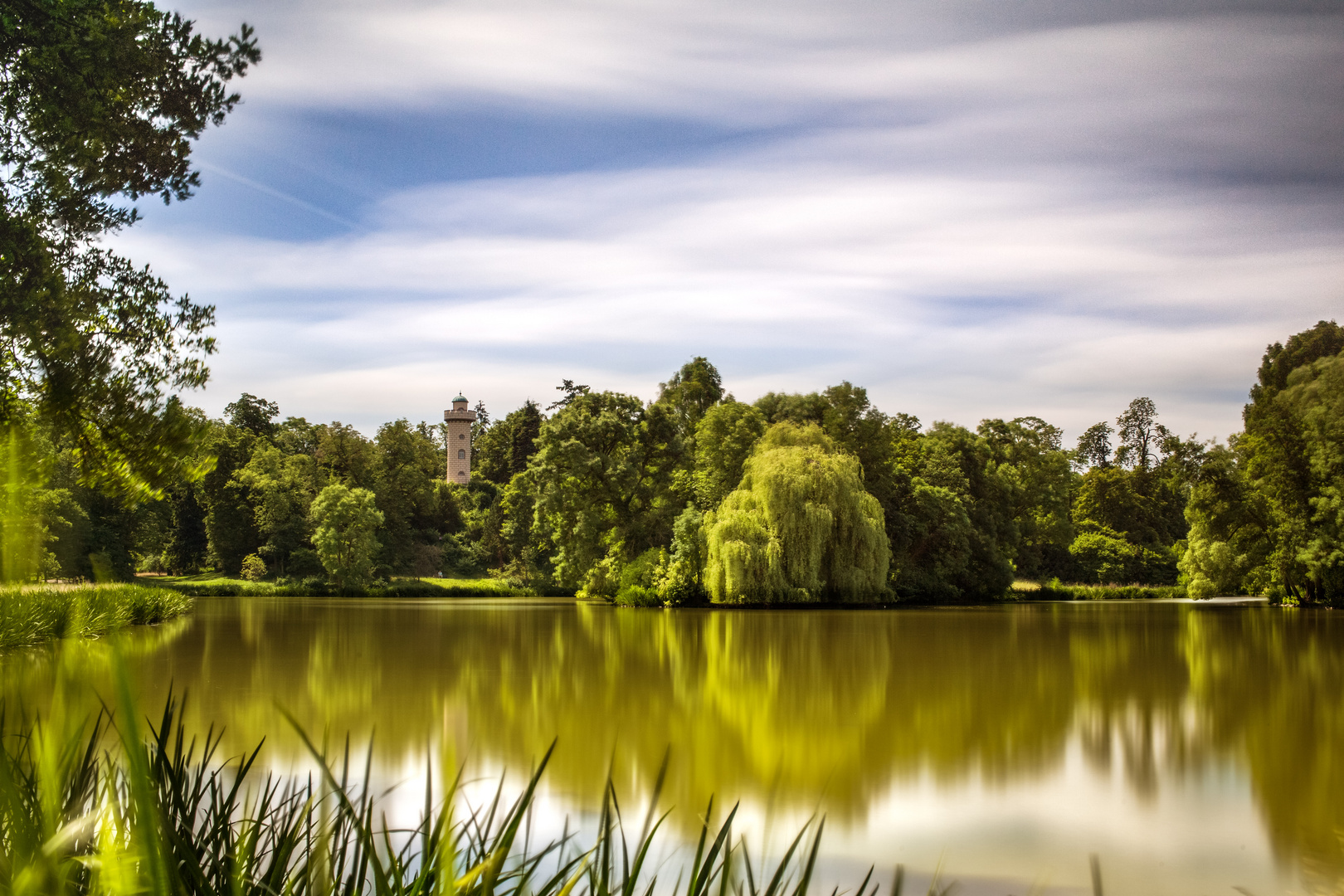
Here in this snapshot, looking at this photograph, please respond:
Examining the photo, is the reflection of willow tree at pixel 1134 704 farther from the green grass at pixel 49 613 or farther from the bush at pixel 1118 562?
the bush at pixel 1118 562

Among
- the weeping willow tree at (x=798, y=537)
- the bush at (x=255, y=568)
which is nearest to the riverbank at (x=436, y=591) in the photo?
the bush at (x=255, y=568)

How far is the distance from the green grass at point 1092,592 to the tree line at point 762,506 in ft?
5.72

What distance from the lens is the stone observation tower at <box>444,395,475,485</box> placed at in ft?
221

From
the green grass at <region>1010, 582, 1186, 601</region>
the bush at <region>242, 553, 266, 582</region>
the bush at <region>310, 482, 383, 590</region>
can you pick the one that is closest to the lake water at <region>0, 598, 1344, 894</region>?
the green grass at <region>1010, 582, 1186, 601</region>

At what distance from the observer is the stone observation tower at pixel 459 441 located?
67.3 meters

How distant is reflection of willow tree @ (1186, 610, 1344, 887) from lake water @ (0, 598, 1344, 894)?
0.04 metres

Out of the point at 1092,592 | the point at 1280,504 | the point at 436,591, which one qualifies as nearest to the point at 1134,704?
the point at 1280,504

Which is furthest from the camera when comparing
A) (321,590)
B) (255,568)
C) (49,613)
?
(255,568)

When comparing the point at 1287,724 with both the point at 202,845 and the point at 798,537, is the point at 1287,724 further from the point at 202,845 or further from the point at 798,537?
the point at 798,537

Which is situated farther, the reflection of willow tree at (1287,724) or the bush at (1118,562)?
the bush at (1118,562)

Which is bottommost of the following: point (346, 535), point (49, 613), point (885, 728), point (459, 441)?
point (885, 728)

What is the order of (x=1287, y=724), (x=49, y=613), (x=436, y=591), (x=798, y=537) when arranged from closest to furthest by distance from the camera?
(x=1287, y=724) < (x=49, y=613) < (x=798, y=537) < (x=436, y=591)

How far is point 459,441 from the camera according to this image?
6806 cm

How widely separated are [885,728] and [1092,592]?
109 ft
